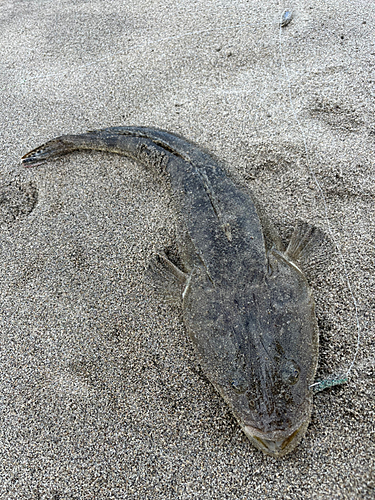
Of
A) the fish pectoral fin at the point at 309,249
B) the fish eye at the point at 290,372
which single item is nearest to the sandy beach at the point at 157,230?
the fish pectoral fin at the point at 309,249

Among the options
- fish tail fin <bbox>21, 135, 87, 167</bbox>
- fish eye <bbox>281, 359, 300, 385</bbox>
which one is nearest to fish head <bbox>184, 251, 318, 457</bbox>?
fish eye <bbox>281, 359, 300, 385</bbox>

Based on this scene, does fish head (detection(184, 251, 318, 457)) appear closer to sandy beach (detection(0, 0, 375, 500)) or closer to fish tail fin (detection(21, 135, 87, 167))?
sandy beach (detection(0, 0, 375, 500))

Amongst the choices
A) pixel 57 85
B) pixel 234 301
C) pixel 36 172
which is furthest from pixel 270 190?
pixel 57 85

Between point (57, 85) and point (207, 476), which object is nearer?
point (207, 476)

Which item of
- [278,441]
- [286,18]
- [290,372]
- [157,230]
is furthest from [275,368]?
[286,18]

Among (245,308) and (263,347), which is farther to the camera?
(245,308)

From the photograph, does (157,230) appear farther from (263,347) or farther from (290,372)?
(290,372)

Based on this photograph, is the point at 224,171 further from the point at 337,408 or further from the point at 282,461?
the point at 282,461
